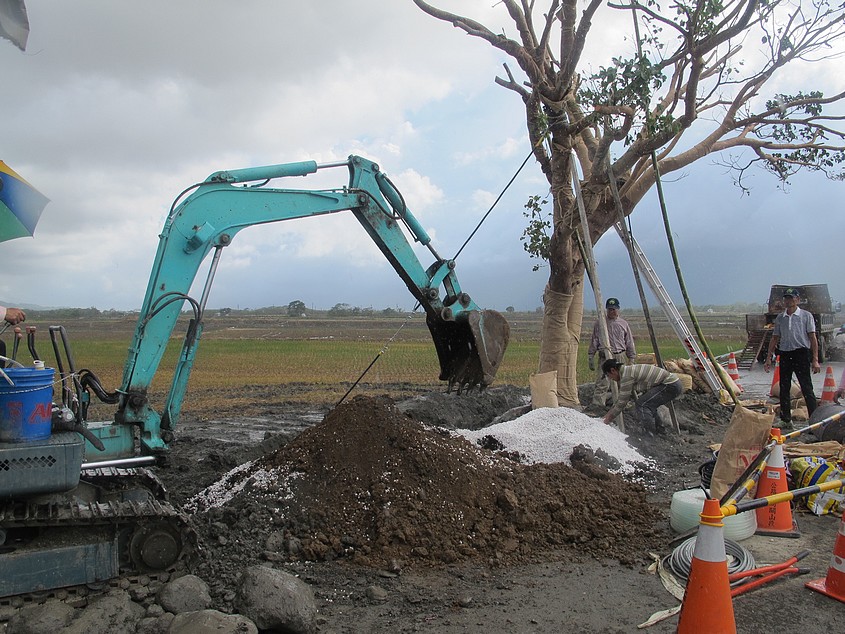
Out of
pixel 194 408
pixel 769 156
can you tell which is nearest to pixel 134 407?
pixel 194 408

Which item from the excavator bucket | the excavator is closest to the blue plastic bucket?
the excavator

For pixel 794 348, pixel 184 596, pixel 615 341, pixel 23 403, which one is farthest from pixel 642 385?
pixel 23 403

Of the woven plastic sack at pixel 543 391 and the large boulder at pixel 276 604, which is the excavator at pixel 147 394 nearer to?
the large boulder at pixel 276 604

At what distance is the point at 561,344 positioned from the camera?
10.6 meters

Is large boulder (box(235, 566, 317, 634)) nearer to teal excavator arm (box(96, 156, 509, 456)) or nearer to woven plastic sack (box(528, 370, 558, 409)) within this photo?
teal excavator arm (box(96, 156, 509, 456))

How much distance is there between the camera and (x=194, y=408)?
1343 centimetres

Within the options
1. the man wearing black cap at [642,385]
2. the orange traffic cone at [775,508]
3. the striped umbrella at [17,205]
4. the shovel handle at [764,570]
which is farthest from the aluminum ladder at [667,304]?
the striped umbrella at [17,205]

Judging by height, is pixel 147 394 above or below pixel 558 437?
above

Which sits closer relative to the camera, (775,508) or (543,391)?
(775,508)

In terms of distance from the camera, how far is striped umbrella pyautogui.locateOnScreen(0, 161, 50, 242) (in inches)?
157

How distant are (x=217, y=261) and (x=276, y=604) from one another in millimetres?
2899

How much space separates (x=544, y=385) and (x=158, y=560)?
6383 mm

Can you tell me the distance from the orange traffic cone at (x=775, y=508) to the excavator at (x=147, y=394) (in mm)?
2630

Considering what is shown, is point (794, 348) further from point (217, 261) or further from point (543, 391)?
point (217, 261)
